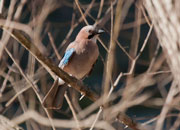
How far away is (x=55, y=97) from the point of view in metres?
5.03

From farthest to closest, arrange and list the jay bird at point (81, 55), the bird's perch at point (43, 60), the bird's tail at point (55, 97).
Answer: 1. the jay bird at point (81, 55)
2. the bird's tail at point (55, 97)
3. the bird's perch at point (43, 60)

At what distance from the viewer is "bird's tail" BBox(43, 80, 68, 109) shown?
4.65m

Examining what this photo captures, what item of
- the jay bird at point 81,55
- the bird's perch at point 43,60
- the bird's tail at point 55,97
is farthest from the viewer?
the jay bird at point 81,55

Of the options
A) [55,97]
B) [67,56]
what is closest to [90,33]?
[67,56]

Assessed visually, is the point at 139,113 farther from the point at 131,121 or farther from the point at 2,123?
the point at 2,123

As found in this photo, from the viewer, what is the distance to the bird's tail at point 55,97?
465 centimetres

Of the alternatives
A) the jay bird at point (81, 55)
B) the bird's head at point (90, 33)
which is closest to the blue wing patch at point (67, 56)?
the jay bird at point (81, 55)

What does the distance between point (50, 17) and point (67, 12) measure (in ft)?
1.57

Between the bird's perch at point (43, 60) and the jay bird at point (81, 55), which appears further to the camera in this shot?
the jay bird at point (81, 55)

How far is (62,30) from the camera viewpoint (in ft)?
26.1

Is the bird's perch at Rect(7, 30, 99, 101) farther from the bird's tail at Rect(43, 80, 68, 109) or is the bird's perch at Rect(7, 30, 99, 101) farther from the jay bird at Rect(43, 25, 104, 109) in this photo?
the jay bird at Rect(43, 25, 104, 109)

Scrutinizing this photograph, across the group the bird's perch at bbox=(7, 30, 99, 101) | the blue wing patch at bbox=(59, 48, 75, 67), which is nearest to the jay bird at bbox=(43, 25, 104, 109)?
the blue wing patch at bbox=(59, 48, 75, 67)

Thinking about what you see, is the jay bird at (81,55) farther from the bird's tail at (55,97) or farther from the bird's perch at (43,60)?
the bird's perch at (43,60)

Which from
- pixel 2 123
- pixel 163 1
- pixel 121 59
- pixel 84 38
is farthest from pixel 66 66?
pixel 163 1
